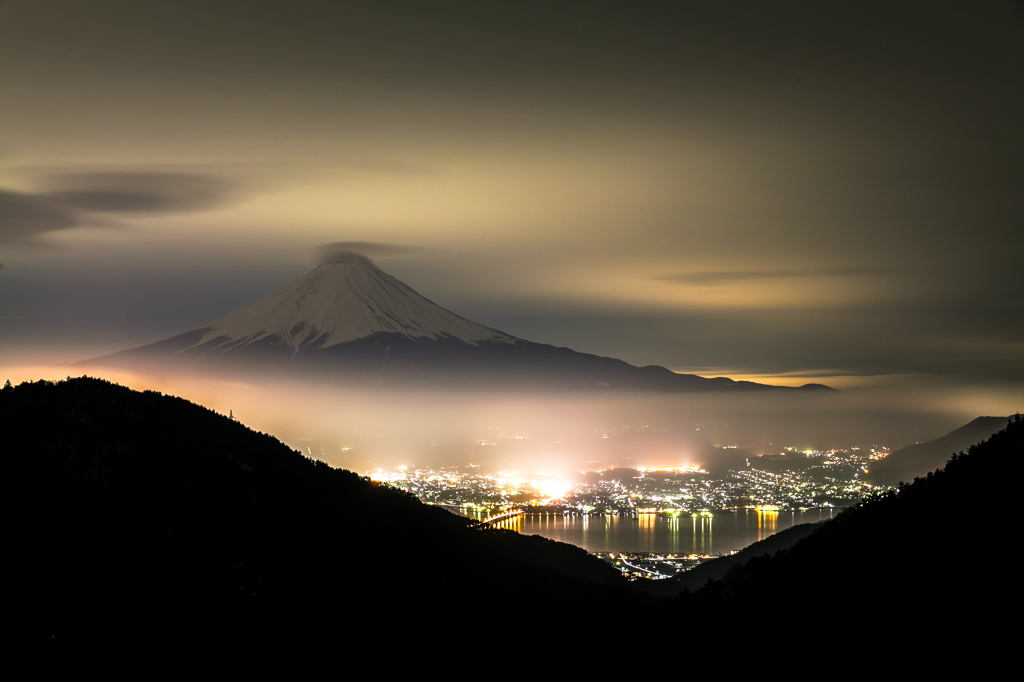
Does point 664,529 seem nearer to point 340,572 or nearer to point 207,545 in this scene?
point 340,572

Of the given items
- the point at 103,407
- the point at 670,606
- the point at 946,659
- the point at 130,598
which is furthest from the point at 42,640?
the point at 946,659

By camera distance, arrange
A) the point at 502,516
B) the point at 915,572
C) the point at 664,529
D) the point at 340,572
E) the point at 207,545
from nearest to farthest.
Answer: the point at 915,572 → the point at 207,545 → the point at 340,572 → the point at 502,516 → the point at 664,529

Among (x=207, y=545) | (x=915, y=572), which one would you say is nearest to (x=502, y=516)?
(x=207, y=545)

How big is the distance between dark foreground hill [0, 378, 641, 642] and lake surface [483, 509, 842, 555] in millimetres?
56310

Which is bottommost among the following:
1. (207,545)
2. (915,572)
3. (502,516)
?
(502,516)

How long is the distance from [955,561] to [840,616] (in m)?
5.03

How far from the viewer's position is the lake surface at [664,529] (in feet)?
393

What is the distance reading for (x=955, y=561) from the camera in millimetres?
30891

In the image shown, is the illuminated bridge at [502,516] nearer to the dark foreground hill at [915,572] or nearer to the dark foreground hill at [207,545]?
the dark foreground hill at [207,545]

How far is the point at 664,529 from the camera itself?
143375 millimetres

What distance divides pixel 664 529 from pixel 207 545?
4500 inches

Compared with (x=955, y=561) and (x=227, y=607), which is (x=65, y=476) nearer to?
(x=227, y=607)

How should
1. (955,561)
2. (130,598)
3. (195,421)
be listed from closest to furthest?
(955,561) < (130,598) < (195,421)

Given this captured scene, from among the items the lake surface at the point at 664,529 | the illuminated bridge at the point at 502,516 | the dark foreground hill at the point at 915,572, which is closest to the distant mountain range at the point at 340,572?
the dark foreground hill at the point at 915,572
